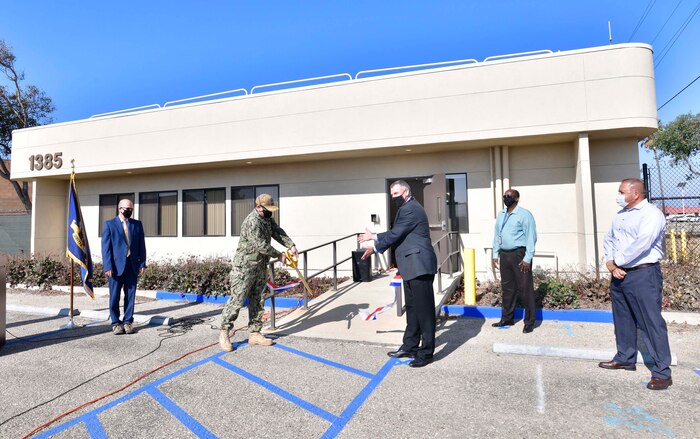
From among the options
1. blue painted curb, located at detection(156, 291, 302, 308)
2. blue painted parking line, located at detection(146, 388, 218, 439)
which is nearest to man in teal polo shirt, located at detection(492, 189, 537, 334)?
blue painted curb, located at detection(156, 291, 302, 308)

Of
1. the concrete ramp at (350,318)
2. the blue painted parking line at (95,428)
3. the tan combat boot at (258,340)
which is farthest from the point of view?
the concrete ramp at (350,318)

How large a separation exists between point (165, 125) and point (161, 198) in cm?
241

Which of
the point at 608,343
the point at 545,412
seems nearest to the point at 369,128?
the point at 608,343

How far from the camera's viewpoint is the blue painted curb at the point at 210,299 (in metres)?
7.25

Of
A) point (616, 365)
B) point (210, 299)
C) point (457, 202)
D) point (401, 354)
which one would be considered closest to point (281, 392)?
point (401, 354)

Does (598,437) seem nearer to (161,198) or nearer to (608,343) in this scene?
(608,343)

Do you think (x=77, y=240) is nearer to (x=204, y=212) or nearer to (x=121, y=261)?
(x=121, y=261)

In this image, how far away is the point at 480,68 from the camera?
8.34 m

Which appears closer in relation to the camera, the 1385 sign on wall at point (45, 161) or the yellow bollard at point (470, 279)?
the yellow bollard at point (470, 279)

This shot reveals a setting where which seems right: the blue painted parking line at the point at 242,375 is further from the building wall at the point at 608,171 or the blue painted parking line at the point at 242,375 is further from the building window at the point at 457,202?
the building wall at the point at 608,171

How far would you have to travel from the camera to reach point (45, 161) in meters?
12.0

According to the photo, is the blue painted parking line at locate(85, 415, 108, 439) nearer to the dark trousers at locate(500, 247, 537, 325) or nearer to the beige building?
the dark trousers at locate(500, 247, 537, 325)

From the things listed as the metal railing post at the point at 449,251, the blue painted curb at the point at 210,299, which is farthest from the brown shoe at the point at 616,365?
the blue painted curb at the point at 210,299

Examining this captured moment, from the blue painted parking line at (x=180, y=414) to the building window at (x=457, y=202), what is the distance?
714 cm
